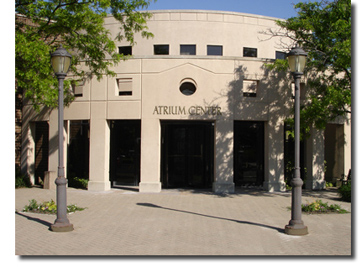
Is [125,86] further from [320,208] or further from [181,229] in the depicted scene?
[320,208]

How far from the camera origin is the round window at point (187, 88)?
15.5 m

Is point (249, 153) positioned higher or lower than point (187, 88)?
lower

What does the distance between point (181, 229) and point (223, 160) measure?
21.2 feet

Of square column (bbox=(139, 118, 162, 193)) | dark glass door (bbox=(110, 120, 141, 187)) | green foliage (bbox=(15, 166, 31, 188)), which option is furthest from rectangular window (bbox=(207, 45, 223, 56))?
green foliage (bbox=(15, 166, 31, 188))

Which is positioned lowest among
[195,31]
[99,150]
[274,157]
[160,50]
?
[274,157]

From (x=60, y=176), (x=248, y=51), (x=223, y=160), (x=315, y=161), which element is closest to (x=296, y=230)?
(x=60, y=176)

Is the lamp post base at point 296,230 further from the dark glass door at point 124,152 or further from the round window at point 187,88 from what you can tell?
the dark glass door at point 124,152

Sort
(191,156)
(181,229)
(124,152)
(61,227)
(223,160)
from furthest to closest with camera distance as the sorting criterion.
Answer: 1. (124,152)
2. (191,156)
3. (223,160)
4. (181,229)
5. (61,227)

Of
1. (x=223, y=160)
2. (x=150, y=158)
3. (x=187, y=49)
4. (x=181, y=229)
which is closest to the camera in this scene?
(x=181, y=229)

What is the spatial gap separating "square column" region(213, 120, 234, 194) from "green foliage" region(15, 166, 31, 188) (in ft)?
29.0

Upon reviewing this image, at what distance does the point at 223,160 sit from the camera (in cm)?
1500

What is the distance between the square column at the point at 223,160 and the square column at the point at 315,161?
12.5 ft

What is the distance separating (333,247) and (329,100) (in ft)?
20.7

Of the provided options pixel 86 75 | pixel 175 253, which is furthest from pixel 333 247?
pixel 86 75
